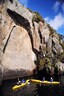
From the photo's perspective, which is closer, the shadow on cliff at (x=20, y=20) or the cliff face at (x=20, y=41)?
the cliff face at (x=20, y=41)

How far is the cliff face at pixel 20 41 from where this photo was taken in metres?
86.1

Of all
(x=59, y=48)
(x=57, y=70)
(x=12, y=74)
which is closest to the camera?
(x=12, y=74)

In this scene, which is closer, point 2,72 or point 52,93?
point 52,93

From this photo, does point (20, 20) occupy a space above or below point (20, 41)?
above

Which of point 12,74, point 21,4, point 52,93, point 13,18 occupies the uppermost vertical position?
point 21,4

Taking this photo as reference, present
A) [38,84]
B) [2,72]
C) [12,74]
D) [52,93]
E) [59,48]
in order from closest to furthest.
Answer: [52,93]
[38,84]
[2,72]
[12,74]
[59,48]

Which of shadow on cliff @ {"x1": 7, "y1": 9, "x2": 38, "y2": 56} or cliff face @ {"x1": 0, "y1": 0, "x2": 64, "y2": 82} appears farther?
shadow on cliff @ {"x1": 7, "y1": 9, "x2": 38, "y2": 56}

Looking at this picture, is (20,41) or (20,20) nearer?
(20,41)

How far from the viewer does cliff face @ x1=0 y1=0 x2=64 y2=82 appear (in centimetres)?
8612

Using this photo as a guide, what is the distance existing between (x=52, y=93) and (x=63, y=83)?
1492 cm

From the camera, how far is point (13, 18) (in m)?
90.8

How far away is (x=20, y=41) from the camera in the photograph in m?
92.1

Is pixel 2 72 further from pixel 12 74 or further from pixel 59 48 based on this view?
pixel 59 48

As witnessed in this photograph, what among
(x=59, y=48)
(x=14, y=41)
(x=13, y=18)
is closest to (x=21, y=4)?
(x=13, y=18)
